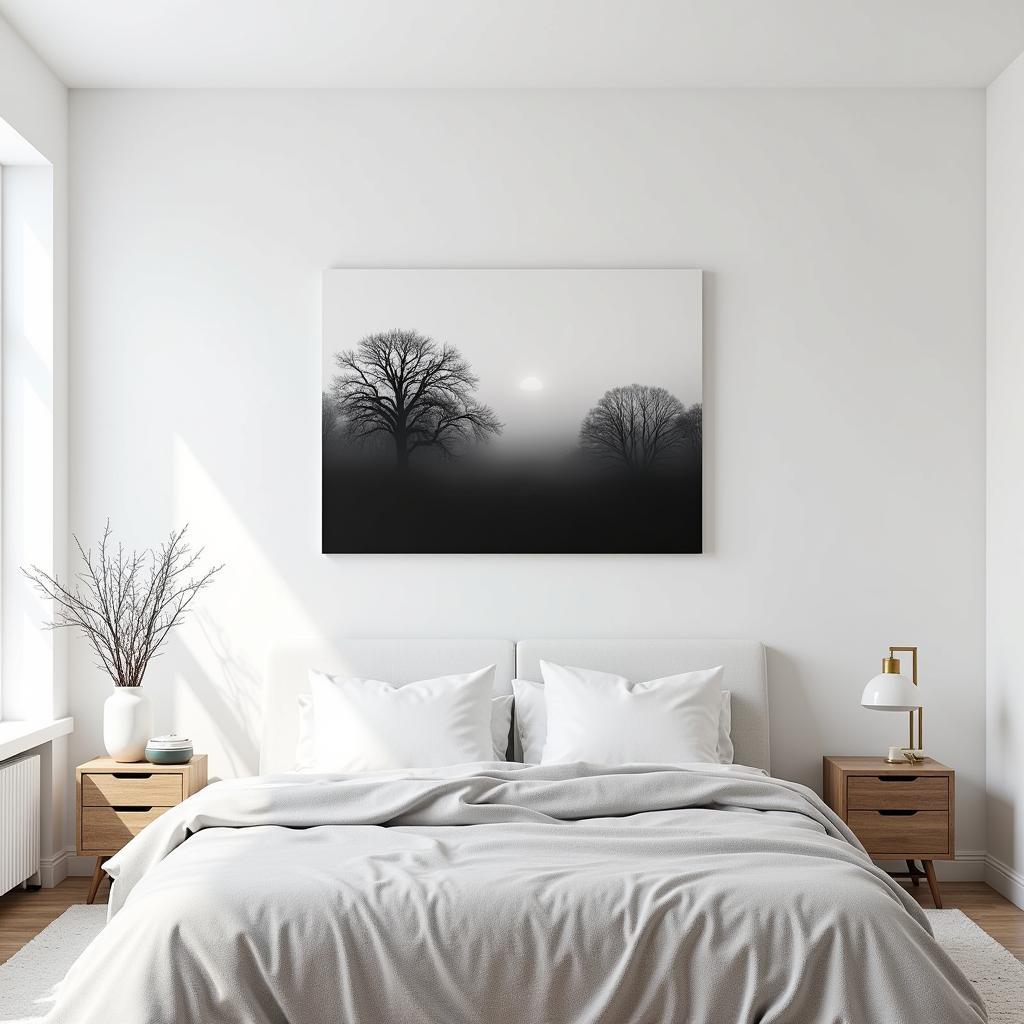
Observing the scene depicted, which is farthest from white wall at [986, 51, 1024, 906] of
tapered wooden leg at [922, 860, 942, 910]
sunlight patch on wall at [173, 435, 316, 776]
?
sunlight patch on wall at [173, 435, 316, 776]

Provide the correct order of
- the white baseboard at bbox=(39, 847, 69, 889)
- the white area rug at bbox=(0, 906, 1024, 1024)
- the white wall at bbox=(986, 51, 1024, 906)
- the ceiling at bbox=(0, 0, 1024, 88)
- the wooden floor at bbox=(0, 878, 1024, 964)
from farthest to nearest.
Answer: the white baseboard at bbox=(39, 847, 69, 889), the white wall at bbox=(986, 51, 1024, 906), the ceiling at bbox=(0, 0, 1024, 88), the wooden floor at bbox=(0, 878, 1024, 964), the white area rug at bbox=(0, 906, 1024, 1024)

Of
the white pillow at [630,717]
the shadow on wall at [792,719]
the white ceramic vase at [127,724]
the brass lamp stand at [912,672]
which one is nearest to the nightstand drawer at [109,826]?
the white ceramic vase at [127,724]

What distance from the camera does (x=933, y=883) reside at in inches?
159

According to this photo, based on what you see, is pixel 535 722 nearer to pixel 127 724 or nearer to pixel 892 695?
pixel 892 695

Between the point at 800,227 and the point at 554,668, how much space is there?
2.03 meters

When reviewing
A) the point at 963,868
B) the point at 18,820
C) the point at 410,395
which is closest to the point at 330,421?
the point at 410,395

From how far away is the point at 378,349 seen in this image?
4.36 m

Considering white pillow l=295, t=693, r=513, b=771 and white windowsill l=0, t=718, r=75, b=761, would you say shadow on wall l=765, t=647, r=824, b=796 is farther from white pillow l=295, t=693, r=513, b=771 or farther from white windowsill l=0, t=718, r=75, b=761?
white windowsill l=0, t=718, r=75, b=761

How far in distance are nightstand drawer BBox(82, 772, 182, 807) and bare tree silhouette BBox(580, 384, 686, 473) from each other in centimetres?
203

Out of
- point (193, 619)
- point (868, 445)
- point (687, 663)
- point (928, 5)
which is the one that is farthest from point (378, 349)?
point (928, 5)

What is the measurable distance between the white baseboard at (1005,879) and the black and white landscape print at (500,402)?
5.66ft

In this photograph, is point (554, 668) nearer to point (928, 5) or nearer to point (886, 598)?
point (886, 598)

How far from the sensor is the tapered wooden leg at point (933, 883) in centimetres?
400

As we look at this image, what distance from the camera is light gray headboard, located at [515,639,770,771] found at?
425 cm
